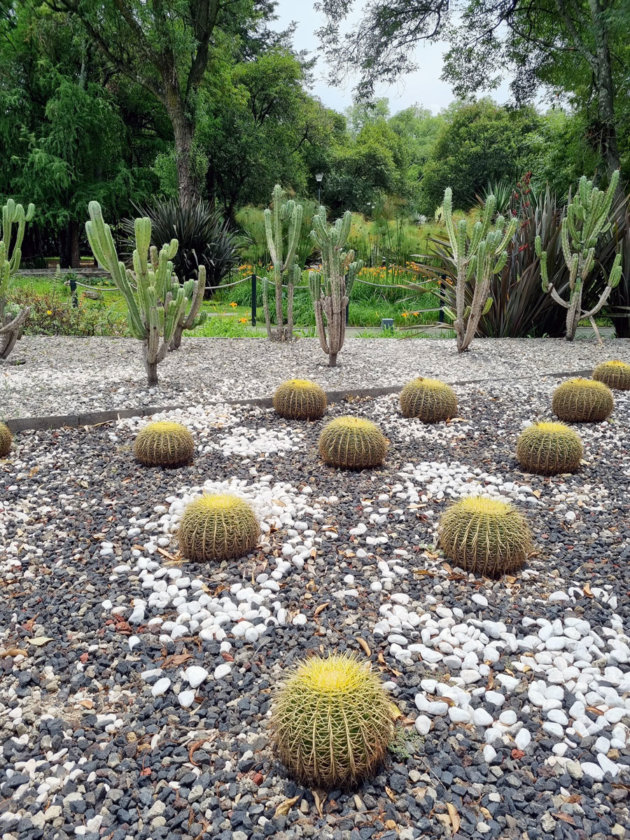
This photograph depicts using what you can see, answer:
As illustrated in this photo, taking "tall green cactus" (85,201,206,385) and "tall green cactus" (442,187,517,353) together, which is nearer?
"tall green cactus" (85,201,206,385)

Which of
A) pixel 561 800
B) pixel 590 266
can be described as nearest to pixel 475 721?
pixel 561 800

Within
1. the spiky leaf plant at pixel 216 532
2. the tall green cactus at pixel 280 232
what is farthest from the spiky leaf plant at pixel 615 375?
the spiky leaf plant at pixel 216 532

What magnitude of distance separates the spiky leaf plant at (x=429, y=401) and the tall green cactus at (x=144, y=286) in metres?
2.03

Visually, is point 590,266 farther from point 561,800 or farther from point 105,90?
point 105,90

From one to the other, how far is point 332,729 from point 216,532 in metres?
1.20

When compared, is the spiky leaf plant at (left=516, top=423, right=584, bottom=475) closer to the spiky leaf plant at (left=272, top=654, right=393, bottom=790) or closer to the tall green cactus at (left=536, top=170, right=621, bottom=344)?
the spiky leaf plant at (left=272, top=654, right=393, bottom=790)

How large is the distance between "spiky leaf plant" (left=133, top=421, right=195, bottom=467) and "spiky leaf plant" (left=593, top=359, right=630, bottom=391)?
3620 mm

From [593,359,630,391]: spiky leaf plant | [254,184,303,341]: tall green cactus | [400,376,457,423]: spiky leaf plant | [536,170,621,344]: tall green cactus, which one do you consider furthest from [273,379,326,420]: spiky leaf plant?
[536,170,621,344]: tall green cactus

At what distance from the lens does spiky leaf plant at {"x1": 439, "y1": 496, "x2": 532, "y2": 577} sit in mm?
2557

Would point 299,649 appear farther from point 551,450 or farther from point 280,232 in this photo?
point 280,232

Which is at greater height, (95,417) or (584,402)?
(584,402)

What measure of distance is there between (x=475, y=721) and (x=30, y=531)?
7.27 feet

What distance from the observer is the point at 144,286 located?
4.82m

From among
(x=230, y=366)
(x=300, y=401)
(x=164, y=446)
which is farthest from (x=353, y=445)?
(x=230, y=366)
